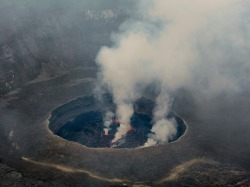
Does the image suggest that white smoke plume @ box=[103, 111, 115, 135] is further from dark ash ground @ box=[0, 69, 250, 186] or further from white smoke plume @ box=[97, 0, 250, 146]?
dark ash ground @ box=[0, 69, 250, 186]

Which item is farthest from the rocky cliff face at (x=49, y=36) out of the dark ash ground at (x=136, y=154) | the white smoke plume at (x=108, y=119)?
the white smoke plume at (x=108, y=119)

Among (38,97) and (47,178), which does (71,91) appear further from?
(47,178)

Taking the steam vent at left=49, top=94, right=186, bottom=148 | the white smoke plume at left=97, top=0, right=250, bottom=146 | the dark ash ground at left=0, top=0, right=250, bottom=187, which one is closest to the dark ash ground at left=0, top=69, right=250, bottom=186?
the dark ash ground at left=0, top=0, right=250, bottom=187

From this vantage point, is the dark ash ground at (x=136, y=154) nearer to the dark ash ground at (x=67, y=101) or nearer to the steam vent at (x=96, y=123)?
the dark ash ground at (x=67, y=101)

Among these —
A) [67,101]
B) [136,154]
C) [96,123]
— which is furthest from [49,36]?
[136,154]

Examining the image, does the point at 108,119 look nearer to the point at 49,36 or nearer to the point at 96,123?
the point at 96,123

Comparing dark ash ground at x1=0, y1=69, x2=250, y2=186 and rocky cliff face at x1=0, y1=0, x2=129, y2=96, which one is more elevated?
rocky cliff face at x1=0, y1=0, x2=129, y2=96
